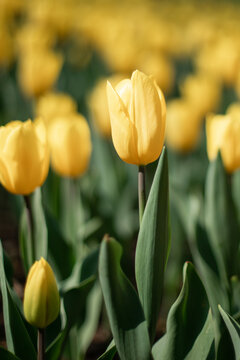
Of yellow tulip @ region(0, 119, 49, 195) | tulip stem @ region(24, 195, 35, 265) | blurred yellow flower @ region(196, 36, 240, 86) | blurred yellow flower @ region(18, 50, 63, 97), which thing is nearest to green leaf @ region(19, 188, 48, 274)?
tulip stem @ region(24, 195, 35, 265)

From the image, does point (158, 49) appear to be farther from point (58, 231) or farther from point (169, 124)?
point (58, 231)

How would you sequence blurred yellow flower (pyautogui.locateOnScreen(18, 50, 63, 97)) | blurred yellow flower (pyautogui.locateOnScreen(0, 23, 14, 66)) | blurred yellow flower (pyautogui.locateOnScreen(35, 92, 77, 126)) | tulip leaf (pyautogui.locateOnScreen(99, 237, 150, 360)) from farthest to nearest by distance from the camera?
blurred yellow flower (pyautogui.locateOnScreen(0, 23, 14, 66))
blurred yellow flower (pyautogui.locateOnScreen(18, 50, 63, 97))
blurred yellow flower (pyautogui.locateOnScreen(35, 92, 77, 126))
tulip leaf (pyautogui.locateOnScreen(99, 237, 150, 360))

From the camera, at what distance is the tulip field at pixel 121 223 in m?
1.00

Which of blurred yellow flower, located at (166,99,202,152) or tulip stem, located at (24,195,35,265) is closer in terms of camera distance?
tulip stem, located at (24,195,35,265)

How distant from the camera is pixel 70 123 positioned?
1.60 metres

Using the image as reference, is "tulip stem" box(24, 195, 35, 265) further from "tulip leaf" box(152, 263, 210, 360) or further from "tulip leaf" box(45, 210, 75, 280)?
"tulip leaf" box(152, 263, 210, 360)

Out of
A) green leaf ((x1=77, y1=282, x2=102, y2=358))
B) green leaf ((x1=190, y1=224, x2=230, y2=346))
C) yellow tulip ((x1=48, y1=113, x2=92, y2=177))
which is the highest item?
yellow tulip ((x1=48, y1=113, x2=92, y2=177))

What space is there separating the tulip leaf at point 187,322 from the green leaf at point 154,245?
0.05 m

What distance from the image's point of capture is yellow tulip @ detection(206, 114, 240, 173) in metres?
1.40

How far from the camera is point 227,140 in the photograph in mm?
1394

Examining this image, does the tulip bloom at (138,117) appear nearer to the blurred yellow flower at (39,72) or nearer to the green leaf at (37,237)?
the green leaf at (37,237)

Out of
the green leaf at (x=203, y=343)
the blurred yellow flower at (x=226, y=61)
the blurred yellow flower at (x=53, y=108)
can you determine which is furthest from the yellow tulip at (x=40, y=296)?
the blurred yellow flower at (x=226, y=61)

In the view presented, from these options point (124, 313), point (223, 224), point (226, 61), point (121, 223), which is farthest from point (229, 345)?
point (226, 61)

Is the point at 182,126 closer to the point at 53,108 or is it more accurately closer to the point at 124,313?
the point at 53,108
